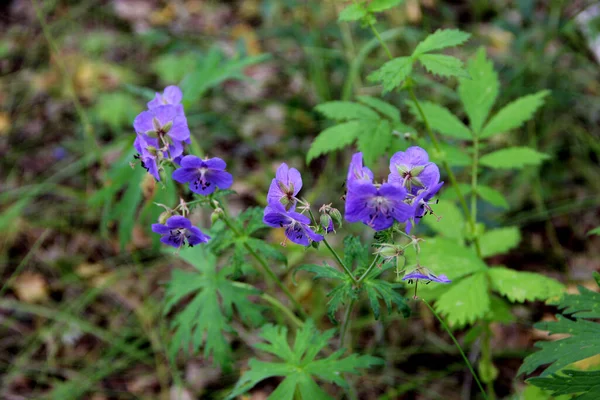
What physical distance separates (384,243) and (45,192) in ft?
11.4

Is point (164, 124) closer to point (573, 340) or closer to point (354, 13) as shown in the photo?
point (354, 13)

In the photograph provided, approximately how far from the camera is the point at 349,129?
2.25m

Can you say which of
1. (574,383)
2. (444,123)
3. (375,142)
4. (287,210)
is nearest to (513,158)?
(444,123)

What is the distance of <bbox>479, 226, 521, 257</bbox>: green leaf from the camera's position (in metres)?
2.55

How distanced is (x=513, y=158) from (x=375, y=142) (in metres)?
0.66

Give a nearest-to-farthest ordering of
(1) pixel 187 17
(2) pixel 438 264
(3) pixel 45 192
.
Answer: (2) pixel 438 264, (3) pixel 45 192, (1) pixel 187 17

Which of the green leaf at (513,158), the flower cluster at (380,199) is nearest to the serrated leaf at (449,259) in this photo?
the green leaf at (513,158)

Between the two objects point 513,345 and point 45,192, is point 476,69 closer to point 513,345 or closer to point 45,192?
point 513,345

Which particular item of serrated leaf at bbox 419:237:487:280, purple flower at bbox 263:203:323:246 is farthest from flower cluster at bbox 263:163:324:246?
serrated leaf at bbox 419:237:487:280

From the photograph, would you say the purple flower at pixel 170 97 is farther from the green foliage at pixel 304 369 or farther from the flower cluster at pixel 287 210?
the green foliage at pixel 304 369

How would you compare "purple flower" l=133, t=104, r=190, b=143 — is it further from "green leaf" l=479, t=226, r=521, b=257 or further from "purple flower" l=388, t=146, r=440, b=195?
"green leaf" l=479, t=226, r=521, b=257

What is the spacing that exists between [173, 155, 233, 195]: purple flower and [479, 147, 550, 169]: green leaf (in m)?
1.24

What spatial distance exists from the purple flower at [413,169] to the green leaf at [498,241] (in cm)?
106

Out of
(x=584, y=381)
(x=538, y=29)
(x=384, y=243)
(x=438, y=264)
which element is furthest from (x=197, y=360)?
(x=538, y=29)
